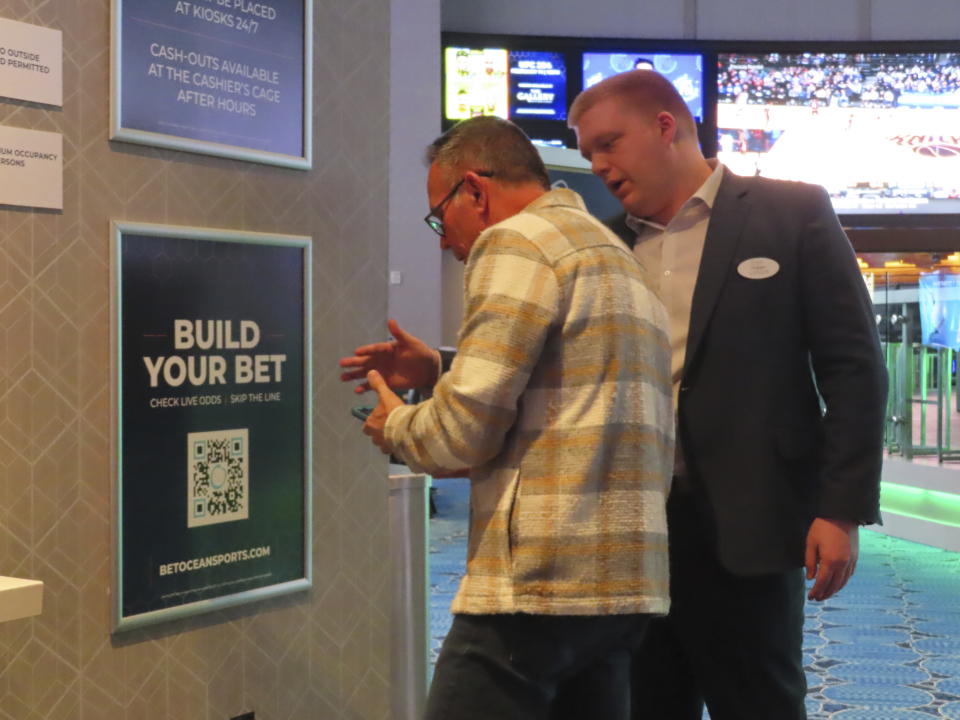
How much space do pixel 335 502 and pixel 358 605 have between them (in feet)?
0.85

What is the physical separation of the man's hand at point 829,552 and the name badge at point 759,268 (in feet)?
1.27

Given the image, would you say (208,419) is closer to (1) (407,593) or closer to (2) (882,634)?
(1) (407,593)

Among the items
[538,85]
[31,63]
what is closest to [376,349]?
[31,63]

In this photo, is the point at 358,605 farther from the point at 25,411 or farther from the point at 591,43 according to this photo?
the point at 591,43

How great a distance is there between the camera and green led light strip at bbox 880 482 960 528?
694 centimetres

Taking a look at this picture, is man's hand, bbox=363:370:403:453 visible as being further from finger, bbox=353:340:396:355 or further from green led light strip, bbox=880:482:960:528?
green led light strip, bbox=880:482:960:528

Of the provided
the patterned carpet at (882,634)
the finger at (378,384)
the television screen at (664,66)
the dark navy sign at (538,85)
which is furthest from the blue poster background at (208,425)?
the television screen at (664,66)

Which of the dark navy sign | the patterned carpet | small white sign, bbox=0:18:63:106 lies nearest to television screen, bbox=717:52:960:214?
the dark navy sign

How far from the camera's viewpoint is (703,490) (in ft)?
5.84

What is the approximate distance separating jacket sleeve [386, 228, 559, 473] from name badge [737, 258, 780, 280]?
546 millimetres

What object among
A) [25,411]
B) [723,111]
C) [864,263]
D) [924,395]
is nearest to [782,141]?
[723,111]

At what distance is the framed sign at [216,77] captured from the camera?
209 centimetres

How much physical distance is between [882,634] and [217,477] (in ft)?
10.4

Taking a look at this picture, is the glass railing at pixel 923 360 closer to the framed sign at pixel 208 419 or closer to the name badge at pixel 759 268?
the framed sign at pixel 208 419
